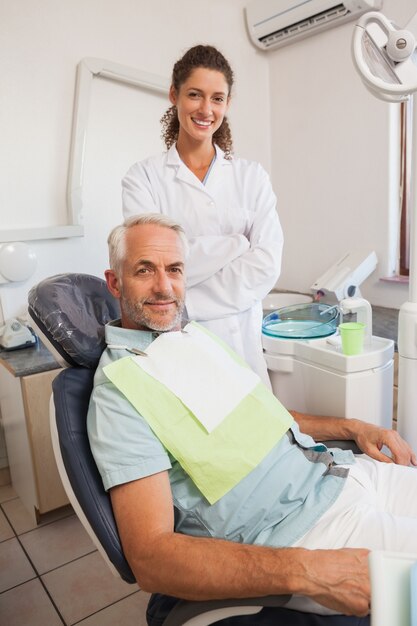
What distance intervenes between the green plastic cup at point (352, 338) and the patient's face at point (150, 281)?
1.61ft

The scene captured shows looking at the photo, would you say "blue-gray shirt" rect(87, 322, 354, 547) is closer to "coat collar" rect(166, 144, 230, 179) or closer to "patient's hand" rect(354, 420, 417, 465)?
"patient's hand" rect(354, 420, 417, 465)

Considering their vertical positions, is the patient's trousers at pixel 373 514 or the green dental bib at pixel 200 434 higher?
the green dental bib at pixel 200 434

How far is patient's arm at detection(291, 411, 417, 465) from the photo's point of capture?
1.26m

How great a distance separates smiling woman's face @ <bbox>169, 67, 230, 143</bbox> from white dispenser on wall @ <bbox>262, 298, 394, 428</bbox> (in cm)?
68

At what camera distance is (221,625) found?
920mm

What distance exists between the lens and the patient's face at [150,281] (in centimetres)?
117

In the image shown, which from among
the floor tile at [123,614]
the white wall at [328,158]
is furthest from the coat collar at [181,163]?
the floor tile at [123,614]

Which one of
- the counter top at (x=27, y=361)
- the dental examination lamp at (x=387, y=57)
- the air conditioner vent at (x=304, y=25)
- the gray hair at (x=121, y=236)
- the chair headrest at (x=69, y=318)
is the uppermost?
the air conditioner vent at (x=304, y=25)

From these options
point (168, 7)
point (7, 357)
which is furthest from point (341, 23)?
point (7, 357)

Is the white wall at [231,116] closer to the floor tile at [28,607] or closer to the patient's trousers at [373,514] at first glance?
the floor tile at [28,607]

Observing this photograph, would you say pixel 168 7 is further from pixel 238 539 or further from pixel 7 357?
pixel 238 539

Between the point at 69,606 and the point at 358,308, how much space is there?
1356mm

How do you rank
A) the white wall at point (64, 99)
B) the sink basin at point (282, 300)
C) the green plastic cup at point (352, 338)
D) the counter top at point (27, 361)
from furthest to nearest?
1. the sink basin at point (282, 300)
2. the white wall at point (64, 99)
3. the counter top at point (27, 361)
4. the green plastic cup at point (352, 338)

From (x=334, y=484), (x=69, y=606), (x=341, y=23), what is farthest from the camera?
(x=341, y=23)
